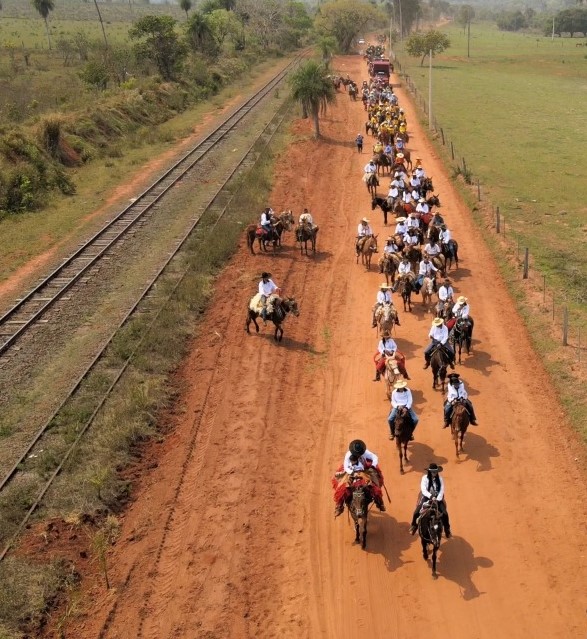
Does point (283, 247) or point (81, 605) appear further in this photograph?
point (283, 247)

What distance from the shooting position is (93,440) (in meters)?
15.8

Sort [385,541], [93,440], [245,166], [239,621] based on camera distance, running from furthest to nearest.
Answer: [245,166], [93,440], [385,541], [239,621]

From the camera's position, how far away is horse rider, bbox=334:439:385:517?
12891 mm

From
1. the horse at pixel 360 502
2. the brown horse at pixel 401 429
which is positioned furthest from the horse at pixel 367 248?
the horse at pixel 360 502

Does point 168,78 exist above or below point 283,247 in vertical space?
above

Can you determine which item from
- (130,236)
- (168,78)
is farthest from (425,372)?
(168,78)

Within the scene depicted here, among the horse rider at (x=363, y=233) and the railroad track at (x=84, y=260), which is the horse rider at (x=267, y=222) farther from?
the railroad track at (x=84, y=260)

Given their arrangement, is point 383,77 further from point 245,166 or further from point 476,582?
point 476,582

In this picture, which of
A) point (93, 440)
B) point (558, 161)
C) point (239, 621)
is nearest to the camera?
point (239, 621)

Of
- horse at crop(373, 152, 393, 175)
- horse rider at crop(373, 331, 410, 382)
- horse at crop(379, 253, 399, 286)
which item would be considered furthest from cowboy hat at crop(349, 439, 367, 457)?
horse at crop(373, 152, 393, 175)

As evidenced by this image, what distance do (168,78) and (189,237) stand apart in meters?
43.6

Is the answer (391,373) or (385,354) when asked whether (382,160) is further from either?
(391,373)

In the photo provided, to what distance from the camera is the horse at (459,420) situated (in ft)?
48.6

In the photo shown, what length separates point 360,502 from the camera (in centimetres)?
1248
